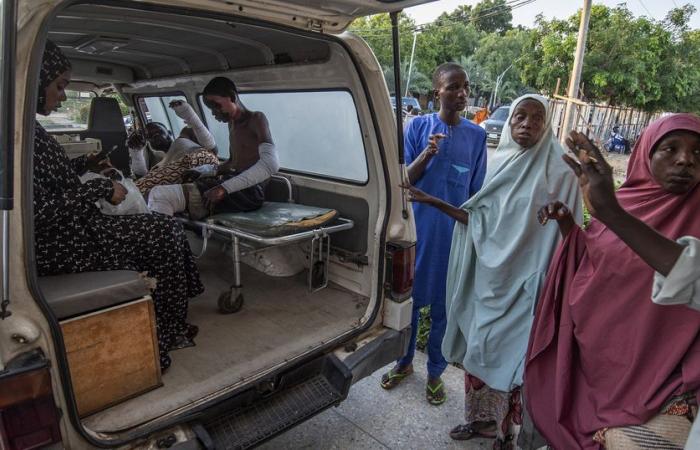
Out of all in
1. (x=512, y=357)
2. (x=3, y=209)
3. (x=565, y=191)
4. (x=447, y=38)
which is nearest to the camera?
(x=3, y=209)

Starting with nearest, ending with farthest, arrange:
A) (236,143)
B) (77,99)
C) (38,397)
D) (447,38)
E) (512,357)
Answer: (38,397) < (512,357) < (236,143) < (77,99) < (447,38)

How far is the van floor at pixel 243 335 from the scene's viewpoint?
1.81 m

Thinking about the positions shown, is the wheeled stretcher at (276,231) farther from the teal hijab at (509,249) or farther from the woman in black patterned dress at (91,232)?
the teal hijab at (509,249)

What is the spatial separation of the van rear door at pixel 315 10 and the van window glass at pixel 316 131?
70 centimetres

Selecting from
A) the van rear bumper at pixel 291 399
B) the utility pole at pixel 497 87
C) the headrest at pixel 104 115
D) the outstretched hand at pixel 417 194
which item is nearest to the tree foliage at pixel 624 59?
the headrest at pixel 104 115

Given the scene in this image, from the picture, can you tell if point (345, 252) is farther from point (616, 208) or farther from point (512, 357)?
point (616, 208)

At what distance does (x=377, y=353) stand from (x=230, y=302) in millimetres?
1025

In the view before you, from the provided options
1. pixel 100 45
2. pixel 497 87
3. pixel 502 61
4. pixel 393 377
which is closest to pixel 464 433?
pixel 393 377

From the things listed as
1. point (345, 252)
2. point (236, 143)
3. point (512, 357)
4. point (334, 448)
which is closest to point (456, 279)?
point (512, 357)

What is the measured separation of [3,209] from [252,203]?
79.1 inches

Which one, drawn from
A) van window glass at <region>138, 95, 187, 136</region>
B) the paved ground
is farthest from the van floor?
van window glass at <region>138, 95, 187, 136</region>

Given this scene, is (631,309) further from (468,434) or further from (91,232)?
(91,232)

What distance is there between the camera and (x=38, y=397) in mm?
1333

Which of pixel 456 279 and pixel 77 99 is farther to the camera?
pixel 77 99
